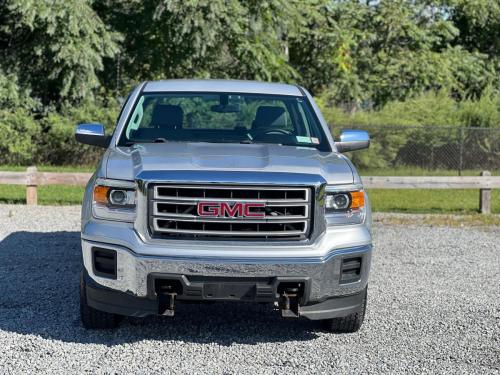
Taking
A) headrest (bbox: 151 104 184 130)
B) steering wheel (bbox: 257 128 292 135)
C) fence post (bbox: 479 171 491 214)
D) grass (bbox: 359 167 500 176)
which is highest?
headrest (bbox: 151 104 184 130)

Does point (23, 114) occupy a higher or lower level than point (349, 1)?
lower

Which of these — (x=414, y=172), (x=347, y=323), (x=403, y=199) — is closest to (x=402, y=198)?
(x=403, y=199)

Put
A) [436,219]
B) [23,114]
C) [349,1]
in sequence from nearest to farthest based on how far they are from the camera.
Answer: [436,219] → [23,114] → [349,1]

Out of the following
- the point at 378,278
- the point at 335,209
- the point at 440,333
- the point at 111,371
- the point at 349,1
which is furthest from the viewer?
the point at 349,1

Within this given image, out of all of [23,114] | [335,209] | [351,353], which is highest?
[335,209]

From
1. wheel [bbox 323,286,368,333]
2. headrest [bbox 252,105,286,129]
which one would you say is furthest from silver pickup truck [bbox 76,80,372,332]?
headrest [bbox 252,105,286,129]

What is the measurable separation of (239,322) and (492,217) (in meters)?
9.30

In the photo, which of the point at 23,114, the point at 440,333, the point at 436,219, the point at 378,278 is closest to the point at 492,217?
the point at 436,219

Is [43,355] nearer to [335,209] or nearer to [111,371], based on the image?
[111,371]

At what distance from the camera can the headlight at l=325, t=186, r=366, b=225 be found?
593 centimetres

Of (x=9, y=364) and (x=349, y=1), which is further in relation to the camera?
(x=349, y=1)

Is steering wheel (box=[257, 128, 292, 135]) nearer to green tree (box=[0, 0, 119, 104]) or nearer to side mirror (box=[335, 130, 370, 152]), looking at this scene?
side mirror (box=[335, 130, 370, 152])

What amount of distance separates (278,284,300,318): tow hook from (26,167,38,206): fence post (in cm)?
1024

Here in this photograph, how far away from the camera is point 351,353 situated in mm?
6020
